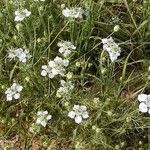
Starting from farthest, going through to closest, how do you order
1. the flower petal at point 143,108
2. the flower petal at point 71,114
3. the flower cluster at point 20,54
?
the flower cluster at point 20,54, the flower petal at point 71,114, the flower petal at point 143,108

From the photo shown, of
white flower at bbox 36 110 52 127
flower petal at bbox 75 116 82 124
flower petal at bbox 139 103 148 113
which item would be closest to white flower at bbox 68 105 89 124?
flower petal at bbox 75 116 82 124

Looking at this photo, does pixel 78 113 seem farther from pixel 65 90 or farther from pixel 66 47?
pixel 66 47

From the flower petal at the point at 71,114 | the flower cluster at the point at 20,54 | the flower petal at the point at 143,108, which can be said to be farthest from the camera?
the flower cluster at the point at 20,54

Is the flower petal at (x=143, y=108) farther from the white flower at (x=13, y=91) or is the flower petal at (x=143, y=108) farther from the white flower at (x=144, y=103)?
the white flower at (x=13, y=91)

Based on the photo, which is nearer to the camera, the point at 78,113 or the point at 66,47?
the point at 78,113

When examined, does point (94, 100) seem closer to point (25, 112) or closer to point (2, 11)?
point (25, 112)

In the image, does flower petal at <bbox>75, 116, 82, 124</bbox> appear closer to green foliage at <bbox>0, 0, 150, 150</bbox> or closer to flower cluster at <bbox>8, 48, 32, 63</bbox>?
green foliage at <bbox>0, 0, 150, 150</bbox>

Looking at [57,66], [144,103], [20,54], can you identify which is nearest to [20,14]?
[20,54]

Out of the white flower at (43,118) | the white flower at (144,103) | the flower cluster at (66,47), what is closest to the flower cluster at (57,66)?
the flower cluster at (66,47)
